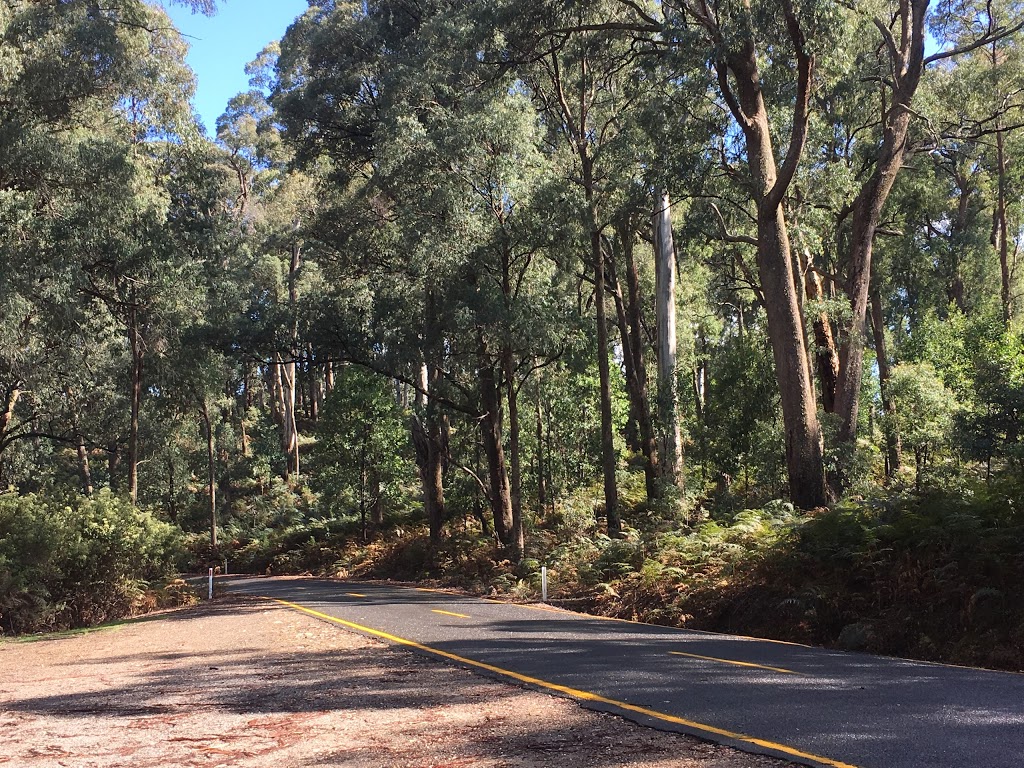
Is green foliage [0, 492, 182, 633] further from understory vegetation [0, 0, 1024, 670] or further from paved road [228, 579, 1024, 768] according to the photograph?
paved road [228, 579, 1024, 768]

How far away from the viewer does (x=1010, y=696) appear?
251 inches

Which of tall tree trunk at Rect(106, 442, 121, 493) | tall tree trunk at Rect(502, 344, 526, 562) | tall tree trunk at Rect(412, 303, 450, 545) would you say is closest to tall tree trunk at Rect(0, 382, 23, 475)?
tall tree trunk at Rect(412, 303, 450, 545)

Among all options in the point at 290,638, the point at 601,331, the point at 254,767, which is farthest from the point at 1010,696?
the point at 601,331

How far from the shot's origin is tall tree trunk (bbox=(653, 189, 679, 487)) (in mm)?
23203

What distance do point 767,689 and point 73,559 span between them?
18267 millimetres

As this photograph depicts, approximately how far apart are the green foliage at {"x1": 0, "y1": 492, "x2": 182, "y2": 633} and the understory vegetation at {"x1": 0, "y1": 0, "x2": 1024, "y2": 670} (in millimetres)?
92

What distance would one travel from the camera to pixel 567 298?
23.7 m

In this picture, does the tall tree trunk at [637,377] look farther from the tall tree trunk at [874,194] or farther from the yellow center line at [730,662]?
the yellow center line at [730,662]

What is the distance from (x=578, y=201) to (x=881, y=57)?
30.7 feet

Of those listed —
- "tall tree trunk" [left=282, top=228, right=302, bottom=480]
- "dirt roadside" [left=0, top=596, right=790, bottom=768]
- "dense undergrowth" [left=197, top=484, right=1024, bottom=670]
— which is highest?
"tall tree trunk" [left=282, top=228, right=302, bottom=480]

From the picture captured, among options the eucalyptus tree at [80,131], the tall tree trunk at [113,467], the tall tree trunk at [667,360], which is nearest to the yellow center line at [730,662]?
the tall tree trunk at [667,360]

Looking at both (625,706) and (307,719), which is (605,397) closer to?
(625,706)

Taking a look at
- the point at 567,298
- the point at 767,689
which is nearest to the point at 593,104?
the point at 567,298

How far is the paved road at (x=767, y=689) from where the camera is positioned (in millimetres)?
5105
